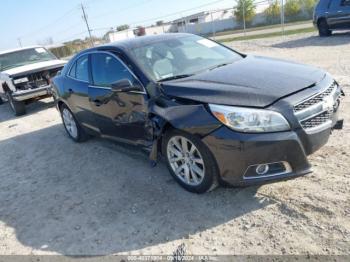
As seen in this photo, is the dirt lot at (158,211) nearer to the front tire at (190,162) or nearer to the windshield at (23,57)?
the front tire at (190,162)

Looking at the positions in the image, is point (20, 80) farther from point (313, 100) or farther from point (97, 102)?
point (313, 100)

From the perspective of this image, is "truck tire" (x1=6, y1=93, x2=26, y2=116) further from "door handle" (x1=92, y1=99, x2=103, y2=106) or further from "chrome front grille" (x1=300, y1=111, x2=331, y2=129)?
"chrome front grille" (x1=300, y1=111, x2=331, y2=129)

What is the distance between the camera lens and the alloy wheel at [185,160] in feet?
12.5

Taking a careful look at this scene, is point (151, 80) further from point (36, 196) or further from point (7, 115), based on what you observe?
point (7, 115)

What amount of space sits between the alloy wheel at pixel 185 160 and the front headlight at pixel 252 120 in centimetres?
51

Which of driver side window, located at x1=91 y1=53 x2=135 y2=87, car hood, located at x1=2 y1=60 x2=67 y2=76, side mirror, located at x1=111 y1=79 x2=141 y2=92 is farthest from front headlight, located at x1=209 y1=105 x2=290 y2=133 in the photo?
car hood, located at x1=2 y1=60 x2=67 y2=76

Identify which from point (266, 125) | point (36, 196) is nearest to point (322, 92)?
point (266, 125)

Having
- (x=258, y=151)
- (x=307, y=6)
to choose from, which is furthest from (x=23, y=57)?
(x=307, y=6)

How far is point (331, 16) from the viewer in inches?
602

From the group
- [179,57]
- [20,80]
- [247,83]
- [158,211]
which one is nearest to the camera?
[247,83]

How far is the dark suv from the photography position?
584 inches

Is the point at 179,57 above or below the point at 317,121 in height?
above

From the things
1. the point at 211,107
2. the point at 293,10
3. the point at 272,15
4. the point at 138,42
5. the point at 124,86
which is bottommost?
the point at 272,15

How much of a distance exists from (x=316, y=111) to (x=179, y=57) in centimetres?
192
